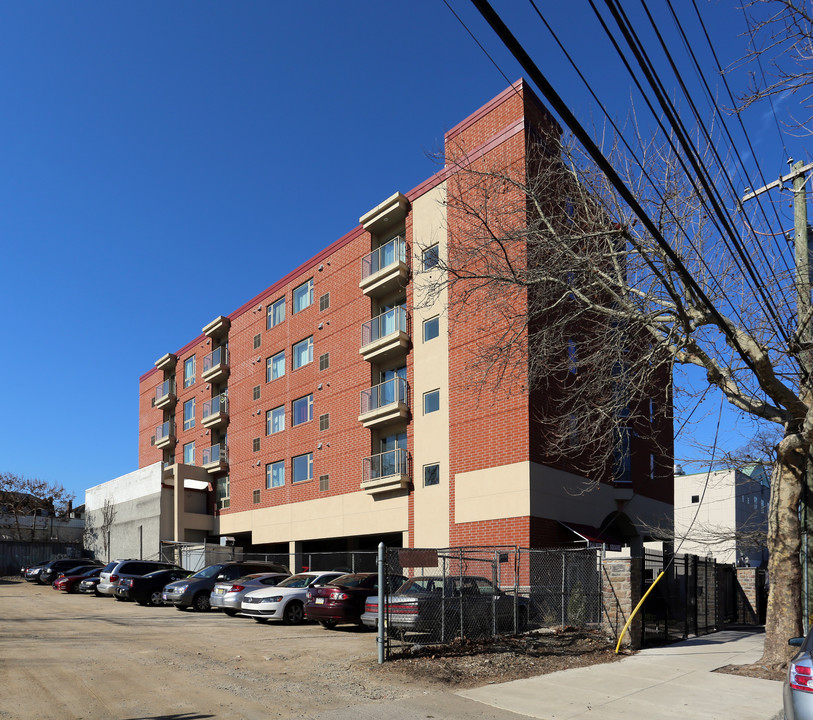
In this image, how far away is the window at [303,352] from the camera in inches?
1407

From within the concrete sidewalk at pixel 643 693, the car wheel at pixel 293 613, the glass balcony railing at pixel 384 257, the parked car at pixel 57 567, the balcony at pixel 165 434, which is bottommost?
the parked car at pixel 57 567

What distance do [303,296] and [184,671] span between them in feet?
86.7

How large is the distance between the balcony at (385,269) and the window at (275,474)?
420 inches

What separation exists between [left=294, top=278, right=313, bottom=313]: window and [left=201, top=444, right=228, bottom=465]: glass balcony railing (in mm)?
10383

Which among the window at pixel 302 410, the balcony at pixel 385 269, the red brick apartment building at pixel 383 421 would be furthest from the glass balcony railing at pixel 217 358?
the balcony at pixel 385 269

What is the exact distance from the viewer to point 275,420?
38344 millimetres

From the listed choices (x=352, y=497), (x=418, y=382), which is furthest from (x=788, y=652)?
(x=352, y=497)

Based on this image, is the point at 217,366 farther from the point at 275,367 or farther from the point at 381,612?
the point at 381,612

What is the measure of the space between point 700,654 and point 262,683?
8651 mm

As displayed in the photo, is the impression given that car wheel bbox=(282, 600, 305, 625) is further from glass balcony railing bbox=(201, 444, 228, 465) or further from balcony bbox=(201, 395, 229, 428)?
balcony bbox=(201, 395, 229, 428)

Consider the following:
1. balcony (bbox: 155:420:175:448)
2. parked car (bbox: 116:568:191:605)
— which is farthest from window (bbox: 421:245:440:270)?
balcony (bbox: 155:420:175:448)

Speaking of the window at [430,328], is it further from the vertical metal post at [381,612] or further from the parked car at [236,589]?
the vertical metal post at [381,612]

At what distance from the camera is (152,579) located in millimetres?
26859

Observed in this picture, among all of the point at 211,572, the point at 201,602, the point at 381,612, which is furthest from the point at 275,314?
the point at 381,612
